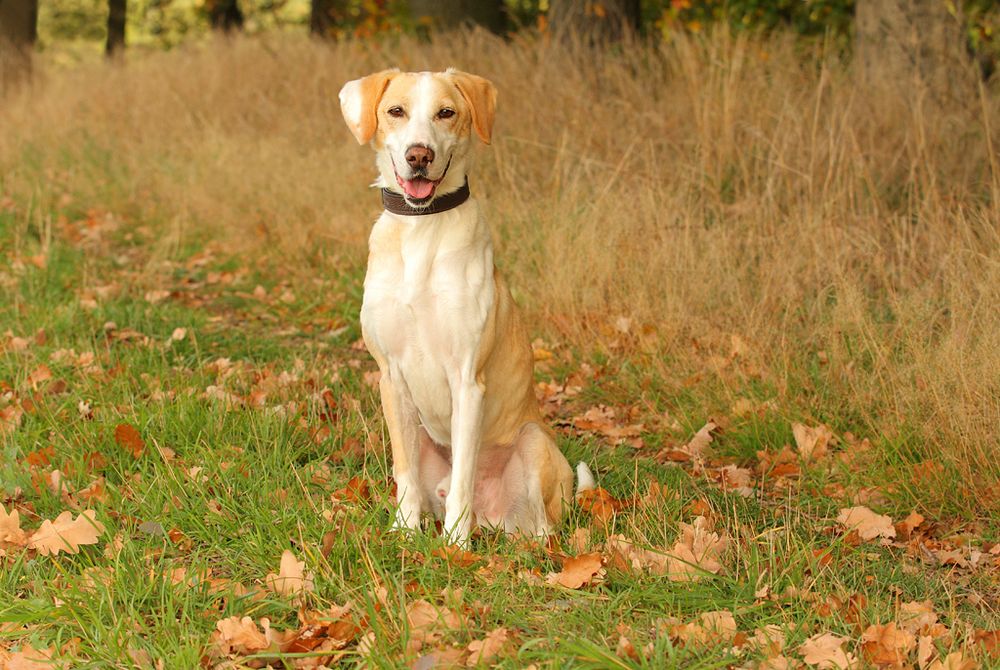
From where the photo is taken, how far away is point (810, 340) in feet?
16.8

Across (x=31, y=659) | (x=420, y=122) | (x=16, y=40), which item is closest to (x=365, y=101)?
(x=420, y=122)

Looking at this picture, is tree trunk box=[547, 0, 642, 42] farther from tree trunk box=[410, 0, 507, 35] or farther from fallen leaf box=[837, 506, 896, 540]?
fallen leaf box=[837, 506, 896, 540]

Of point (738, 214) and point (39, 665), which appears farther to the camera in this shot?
point (738, 214)

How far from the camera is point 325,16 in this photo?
702 inches

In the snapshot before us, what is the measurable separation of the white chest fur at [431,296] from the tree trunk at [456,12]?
9818 mm

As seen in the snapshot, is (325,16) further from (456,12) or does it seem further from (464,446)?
(464,446)

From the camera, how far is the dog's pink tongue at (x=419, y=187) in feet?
11.2

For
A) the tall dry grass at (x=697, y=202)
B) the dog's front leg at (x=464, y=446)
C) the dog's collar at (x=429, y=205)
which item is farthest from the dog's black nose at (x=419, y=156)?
the tall dry grass at (x=697, y=202)

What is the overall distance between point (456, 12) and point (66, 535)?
1083 cm

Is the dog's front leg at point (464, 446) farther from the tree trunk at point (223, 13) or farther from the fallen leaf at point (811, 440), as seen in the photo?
the tree trunk at point (223, 13)

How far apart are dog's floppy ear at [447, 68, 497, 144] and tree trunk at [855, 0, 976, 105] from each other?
4.88 metres

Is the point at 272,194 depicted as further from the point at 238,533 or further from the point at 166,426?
the point at 238,533

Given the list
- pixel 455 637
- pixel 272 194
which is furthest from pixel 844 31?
pixel 455 637

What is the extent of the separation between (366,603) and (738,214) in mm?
4269
